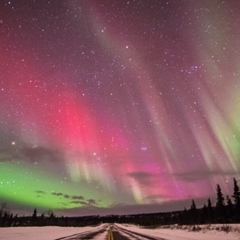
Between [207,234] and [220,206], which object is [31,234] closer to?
[207,234]

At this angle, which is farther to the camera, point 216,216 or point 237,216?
point 216,216

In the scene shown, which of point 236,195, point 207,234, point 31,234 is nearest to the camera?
point 31,234

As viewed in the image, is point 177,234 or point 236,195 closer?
point 177,234

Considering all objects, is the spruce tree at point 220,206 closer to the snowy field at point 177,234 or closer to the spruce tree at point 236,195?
the spruce tree at point 236,195

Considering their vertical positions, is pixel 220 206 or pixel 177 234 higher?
pixel 220 206

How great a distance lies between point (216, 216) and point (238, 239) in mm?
57509

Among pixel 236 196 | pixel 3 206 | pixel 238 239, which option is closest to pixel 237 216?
pixel 236 196

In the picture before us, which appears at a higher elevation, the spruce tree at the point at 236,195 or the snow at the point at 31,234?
the spruce tree at the point at 236,195

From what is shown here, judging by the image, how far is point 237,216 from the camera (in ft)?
207

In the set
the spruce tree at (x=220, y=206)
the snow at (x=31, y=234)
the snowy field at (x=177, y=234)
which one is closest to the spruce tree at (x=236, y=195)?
the spruce tree at (x=220, y=206)

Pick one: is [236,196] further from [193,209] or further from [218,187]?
[193,209]

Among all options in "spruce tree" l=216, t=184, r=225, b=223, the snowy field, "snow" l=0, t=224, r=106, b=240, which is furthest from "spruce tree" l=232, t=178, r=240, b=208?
"snow" l=0, t=224, r=106, b=240

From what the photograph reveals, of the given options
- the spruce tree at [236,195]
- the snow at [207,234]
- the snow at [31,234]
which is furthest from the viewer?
the spruce tree at [236,195]

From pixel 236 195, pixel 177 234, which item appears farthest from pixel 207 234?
pixel 236 195
